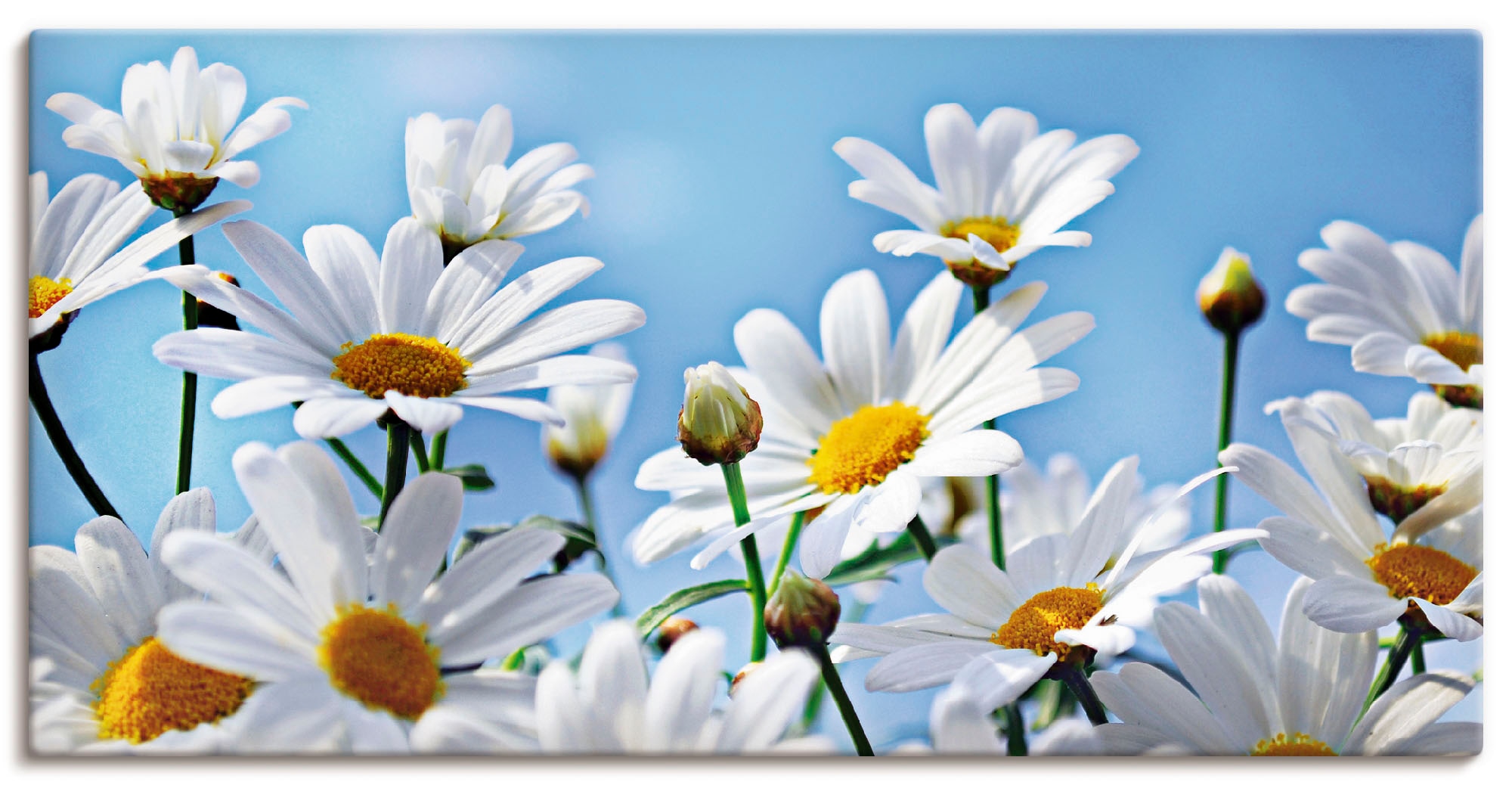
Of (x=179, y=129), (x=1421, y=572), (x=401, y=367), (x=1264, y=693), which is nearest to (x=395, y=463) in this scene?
(x=401, y=367)

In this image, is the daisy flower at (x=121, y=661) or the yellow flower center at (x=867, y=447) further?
the yellow flower center at (x=867, y=447)

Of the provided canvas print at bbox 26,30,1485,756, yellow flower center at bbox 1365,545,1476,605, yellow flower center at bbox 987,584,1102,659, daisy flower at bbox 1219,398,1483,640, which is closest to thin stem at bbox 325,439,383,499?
canvas print at bbox 26,30,1485,756

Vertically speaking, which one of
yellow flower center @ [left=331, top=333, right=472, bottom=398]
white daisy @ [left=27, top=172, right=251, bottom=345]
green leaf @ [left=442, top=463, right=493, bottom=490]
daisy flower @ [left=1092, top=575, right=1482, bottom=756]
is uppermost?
white daisy @ [left=27, top=172, right=251, bottom=345]

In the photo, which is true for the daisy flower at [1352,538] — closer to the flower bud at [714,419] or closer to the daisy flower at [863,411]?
the daisy flower at [863,411]

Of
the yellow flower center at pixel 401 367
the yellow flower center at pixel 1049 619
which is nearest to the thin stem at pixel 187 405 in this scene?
the yellow flower center at pixel 401 367

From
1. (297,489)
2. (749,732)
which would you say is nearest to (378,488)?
(297,489)

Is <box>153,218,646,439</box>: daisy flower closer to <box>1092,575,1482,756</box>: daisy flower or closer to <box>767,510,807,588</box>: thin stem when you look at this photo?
<box>767,510,807,588</box>: thin stem
